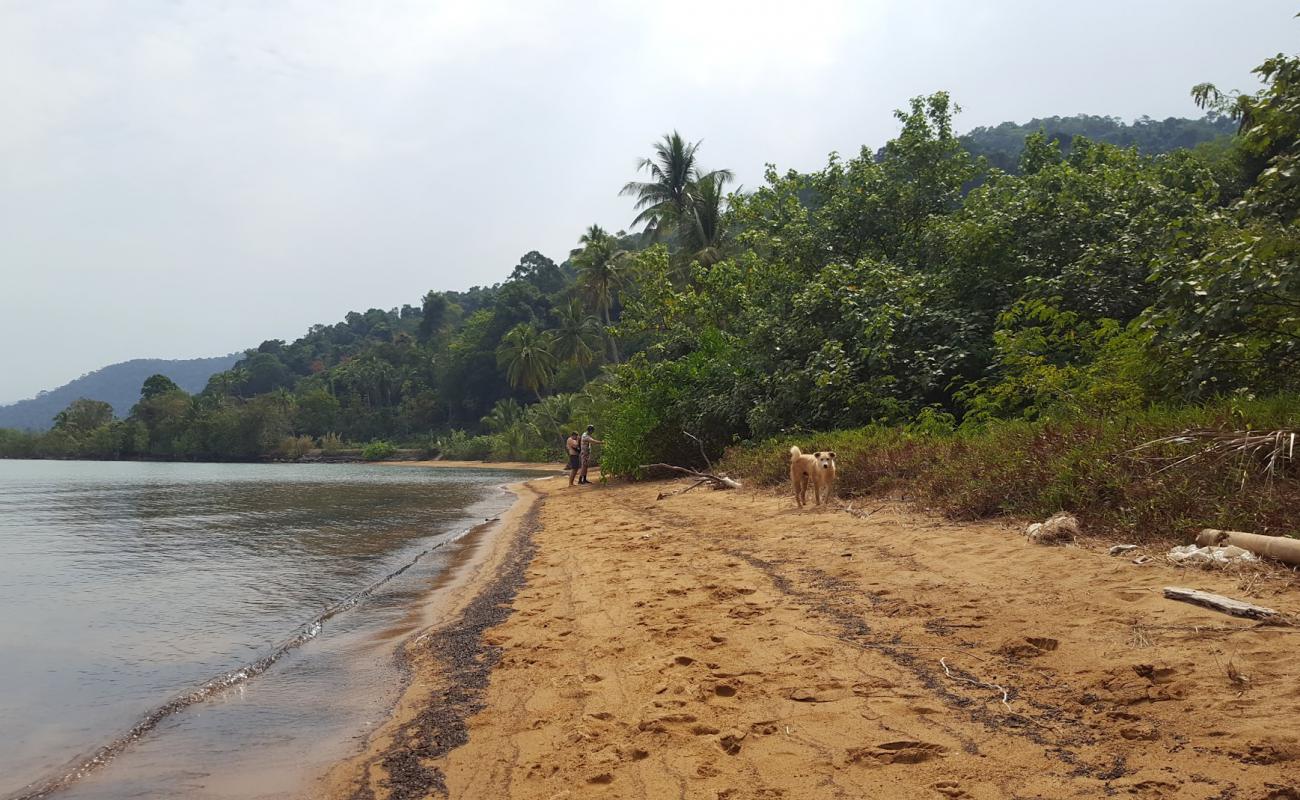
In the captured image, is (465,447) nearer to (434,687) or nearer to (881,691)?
(434,687)

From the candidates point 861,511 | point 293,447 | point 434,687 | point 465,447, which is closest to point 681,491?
point 861,511

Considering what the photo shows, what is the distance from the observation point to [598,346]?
55750 millimetres

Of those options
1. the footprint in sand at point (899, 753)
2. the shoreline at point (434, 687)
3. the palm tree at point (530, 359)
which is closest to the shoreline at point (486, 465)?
the palm tree at point (530, 359)

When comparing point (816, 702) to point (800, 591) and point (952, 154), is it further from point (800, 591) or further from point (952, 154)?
point (952, 154)

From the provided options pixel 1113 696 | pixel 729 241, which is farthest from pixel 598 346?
pixel 1113 696

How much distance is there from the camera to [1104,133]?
83.1 meters

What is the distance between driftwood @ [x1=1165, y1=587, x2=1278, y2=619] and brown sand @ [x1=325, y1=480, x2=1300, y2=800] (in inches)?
2.4

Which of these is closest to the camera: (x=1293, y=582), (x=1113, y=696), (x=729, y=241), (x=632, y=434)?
(x=1113, y=696)

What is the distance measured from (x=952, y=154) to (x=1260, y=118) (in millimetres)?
10850

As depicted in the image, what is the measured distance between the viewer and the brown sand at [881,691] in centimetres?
268

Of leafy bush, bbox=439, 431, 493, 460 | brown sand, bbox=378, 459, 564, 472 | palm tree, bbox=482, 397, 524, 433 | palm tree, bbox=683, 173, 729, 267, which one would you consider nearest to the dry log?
palm tree, bbox=683, 173, 729, 267

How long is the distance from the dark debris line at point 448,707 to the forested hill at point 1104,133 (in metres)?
49.5

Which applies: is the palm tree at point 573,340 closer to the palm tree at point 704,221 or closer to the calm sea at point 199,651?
the palm tree at point 704,221

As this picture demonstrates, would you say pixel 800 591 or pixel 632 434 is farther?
pixel 632 434
